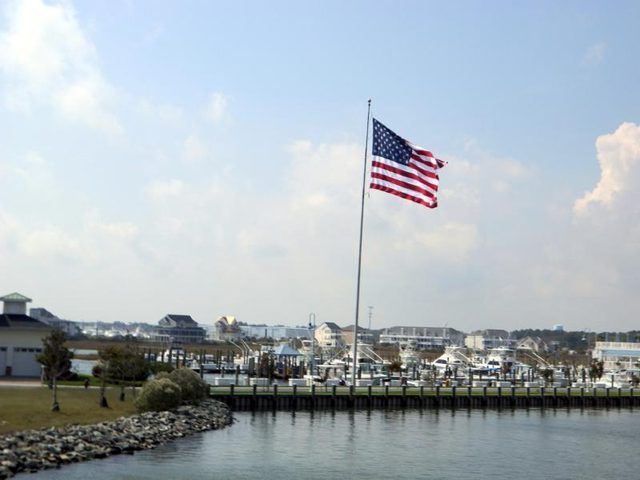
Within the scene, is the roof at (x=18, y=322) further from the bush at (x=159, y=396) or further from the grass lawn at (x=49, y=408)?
the bush at (x=159, y=396)

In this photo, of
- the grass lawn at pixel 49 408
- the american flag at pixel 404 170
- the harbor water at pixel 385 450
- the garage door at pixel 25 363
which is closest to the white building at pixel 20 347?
the garage door at pixel 25 363

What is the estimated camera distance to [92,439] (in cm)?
4203

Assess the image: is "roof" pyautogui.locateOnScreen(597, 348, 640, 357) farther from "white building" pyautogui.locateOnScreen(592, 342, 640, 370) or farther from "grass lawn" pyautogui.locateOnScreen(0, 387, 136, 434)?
"grass lawn" pyautogui.locateOnScreen(0, 387, 136, 434)

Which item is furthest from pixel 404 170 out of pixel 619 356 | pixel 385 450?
pixel 619 356

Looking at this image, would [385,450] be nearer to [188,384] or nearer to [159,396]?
[159,396]

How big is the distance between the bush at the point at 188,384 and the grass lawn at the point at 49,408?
323 cm

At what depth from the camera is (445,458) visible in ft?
159

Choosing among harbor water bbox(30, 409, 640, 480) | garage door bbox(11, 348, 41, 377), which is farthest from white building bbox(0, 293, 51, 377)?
harbor water bbox(30, 409, 640, 480)

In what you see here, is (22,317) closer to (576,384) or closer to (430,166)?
(430,166)

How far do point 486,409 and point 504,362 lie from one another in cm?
6706

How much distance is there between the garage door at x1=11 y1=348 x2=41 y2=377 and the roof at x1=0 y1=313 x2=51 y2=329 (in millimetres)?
1895

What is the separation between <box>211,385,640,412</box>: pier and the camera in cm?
6931

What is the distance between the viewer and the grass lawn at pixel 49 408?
43.1m

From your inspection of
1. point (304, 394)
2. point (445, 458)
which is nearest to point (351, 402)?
point (304, 394)
